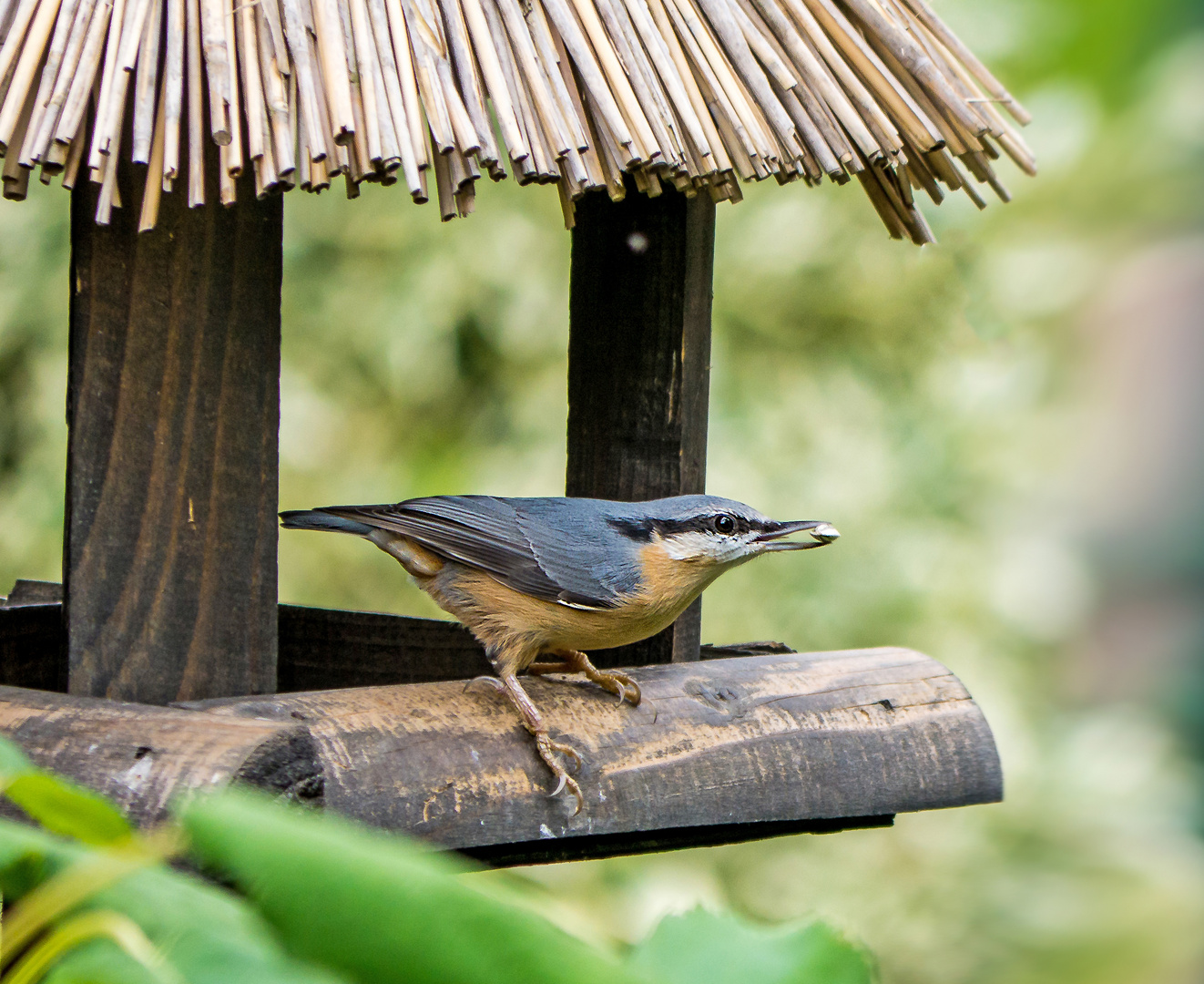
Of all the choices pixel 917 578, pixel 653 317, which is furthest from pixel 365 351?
pixel 653 317

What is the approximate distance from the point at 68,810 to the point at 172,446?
1.34 metres

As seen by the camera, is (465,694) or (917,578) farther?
(917,578)

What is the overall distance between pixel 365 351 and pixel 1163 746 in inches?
159

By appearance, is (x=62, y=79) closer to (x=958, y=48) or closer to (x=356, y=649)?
(x=356, y=649)

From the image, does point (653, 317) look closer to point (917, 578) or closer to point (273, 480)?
point (273, 480)

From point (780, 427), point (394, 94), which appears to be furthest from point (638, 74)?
point (780, 427)

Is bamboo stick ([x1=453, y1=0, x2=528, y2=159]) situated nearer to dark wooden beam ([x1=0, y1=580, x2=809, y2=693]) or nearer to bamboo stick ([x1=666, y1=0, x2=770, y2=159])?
bamboo stick ([x1=666, y1=0, x2=770, y2=159])

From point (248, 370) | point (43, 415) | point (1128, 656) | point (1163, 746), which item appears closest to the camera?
point (1163, 746)

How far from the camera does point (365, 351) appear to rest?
4688 millimetres

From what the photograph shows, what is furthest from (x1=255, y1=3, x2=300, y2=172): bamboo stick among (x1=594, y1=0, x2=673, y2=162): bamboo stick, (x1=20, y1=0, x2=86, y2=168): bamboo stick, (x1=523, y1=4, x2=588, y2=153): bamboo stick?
(x1=594, y1=0, x2=673, y2=162): bamboo stick

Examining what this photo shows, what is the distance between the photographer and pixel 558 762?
190cm

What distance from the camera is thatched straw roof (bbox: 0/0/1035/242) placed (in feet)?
5.12

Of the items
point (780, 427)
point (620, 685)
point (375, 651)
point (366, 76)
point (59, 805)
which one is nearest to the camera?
point (59, 805)

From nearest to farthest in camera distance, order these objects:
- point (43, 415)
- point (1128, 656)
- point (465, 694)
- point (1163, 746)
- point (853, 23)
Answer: point (1163, 746)
point (1128, 656)
point (465, 694)
point (853, 23)
point (43, 415)
